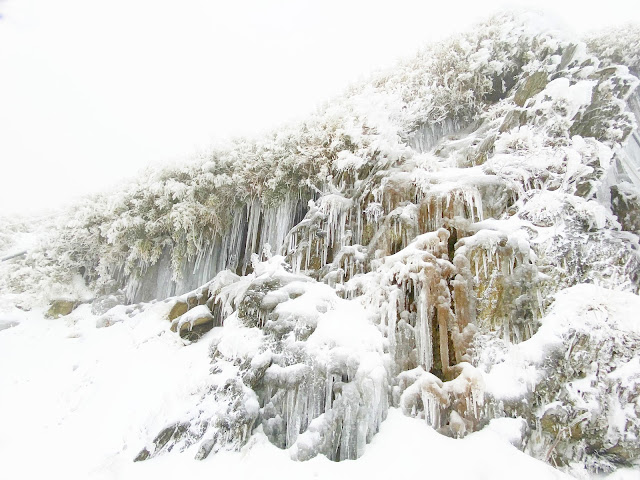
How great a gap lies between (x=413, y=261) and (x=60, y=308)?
28.1 ft

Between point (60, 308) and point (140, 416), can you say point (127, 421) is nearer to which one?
point (140, 416)

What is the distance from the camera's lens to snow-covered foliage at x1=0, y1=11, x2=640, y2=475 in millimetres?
3945

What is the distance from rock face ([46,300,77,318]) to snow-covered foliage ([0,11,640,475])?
18 cm

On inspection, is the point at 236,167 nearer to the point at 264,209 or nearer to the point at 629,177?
the point at 264,209

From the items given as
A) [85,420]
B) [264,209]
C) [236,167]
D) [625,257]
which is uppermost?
[236,167]

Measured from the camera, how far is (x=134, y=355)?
666cm

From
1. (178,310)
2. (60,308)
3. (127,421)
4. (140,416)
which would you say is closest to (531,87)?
(178,310)

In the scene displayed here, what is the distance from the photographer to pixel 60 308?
27.7 feet

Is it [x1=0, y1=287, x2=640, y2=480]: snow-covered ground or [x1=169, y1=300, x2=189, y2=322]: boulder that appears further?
[x1=169, y1=300, x2=189, y2=322]: boulder

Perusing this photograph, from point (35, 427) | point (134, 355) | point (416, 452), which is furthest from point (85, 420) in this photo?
point (416, 452)

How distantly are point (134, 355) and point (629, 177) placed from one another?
369 inches

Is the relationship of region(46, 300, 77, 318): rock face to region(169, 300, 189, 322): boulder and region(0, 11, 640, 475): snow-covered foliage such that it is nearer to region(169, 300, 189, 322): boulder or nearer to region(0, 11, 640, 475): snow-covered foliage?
region(0, 11, 640, 475): snow-covered foliage

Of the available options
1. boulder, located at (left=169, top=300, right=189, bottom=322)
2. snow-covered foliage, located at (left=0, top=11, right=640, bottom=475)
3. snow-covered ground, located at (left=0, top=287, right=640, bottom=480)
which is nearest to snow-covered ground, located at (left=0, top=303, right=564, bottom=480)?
snow-covered ground, located at (left=0, top=287, right=640, bottom=480)

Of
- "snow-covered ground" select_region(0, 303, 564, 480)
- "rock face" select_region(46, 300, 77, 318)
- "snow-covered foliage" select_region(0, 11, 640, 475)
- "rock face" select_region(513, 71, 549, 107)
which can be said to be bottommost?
"snow-covered ground" select_region(0, 303, 564, 480)
